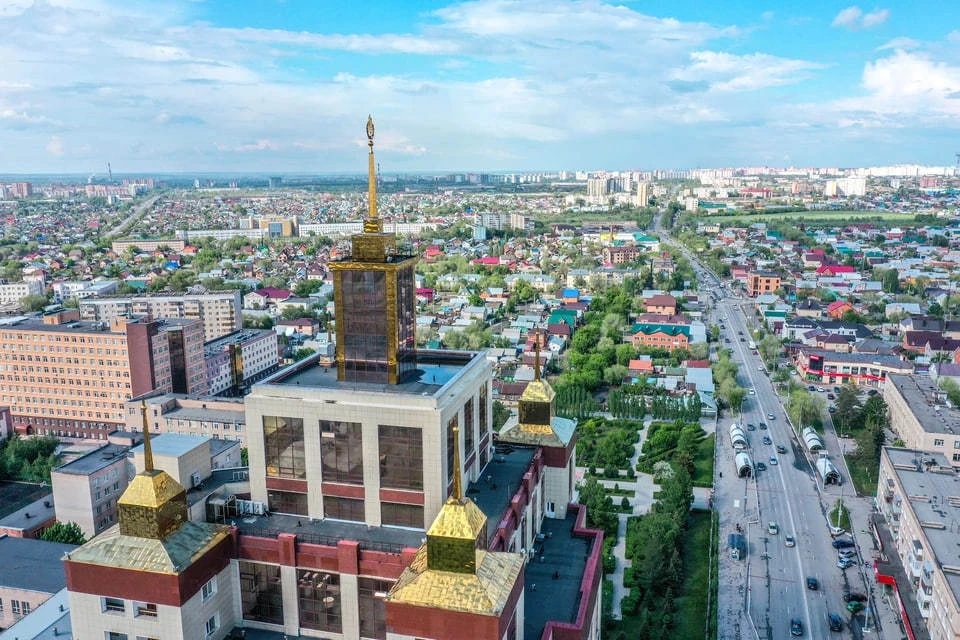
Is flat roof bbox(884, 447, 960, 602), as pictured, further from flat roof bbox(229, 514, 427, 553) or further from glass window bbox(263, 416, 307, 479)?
glass window bbox(263, 416, 307, 479)

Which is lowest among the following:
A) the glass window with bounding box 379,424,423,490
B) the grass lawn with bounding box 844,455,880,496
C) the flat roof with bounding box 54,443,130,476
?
the grass lawn with bounding box 844,455,880,496

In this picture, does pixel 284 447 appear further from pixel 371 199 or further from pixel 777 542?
pixel 777 542

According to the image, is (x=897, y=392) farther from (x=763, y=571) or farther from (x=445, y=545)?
(x=445, y=545)

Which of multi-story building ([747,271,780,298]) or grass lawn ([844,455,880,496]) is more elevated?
multi-story building ([747,271,780,298])

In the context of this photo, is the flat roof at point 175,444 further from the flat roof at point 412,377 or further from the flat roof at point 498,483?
the flat roof at point 498,483

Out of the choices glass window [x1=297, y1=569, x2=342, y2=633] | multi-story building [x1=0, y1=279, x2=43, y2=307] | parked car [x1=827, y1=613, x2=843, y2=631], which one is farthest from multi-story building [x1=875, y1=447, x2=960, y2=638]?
multi-story building [x1=0, y1=279, x2=43, y2=307]

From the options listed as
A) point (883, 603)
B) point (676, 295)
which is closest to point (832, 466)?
point (883, 603)
